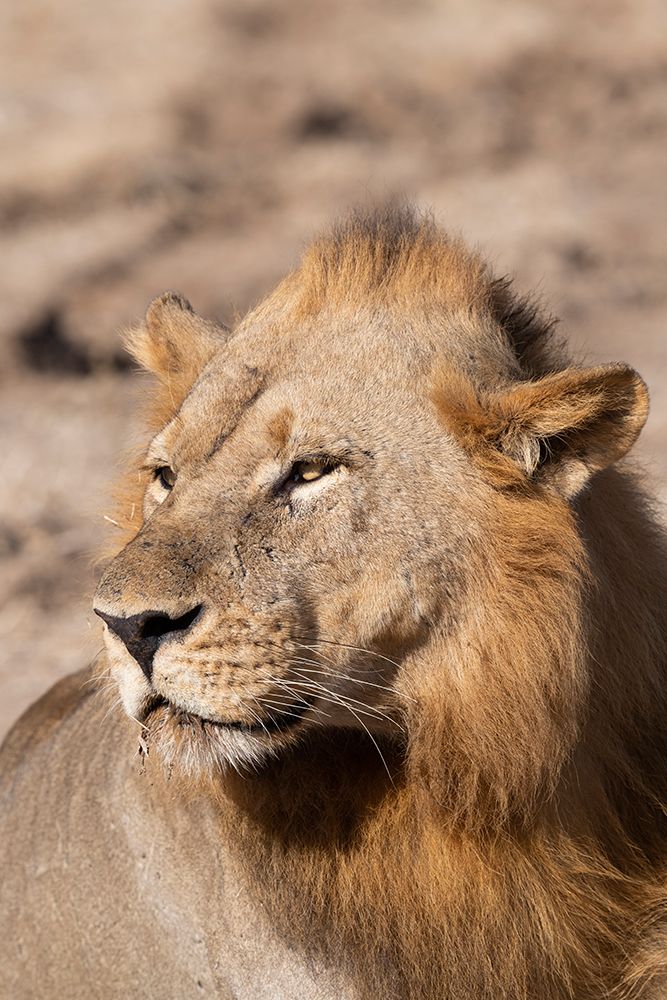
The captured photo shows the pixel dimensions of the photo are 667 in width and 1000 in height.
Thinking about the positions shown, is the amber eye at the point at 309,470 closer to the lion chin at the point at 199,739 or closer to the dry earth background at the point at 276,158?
the lion chin at the point at 199,739

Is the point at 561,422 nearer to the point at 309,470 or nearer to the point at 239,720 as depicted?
the point at 309,470

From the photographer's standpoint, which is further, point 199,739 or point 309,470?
point 309,470

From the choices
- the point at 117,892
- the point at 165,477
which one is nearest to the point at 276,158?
the point at 165,477

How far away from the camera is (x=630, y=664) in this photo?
296cm

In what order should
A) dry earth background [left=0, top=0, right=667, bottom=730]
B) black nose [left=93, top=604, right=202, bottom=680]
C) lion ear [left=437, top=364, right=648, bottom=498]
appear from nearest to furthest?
black nose [left=93, top=604, right=202, bottom=680] → lion ear [left=437, top=364, right=648, bottom=498] → dry earth background [left=0, top=0, right=667, bottom=730]

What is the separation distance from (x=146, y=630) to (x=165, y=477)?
25.2 inches

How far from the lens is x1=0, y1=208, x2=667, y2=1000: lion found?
2674mm

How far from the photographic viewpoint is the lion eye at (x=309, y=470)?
110 inches

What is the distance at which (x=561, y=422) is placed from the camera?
8.81 ft

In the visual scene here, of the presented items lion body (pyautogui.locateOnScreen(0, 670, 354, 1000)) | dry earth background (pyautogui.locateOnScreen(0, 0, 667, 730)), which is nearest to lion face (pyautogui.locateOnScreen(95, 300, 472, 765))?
lion body (pyautogui.locateOnScreen(0, 670, 354, 1000))

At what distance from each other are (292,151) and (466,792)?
28.9 ft

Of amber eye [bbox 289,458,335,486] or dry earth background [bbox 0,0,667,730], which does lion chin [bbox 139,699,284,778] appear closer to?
amber eye [bbox 289,458,335,486]

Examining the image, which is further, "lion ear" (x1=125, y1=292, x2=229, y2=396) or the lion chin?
"lion ear" (x1=125, y1=292, x2=229, y2=396)

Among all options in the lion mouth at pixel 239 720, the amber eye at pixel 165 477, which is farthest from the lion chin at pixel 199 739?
the amber eye at pixel 165 477
